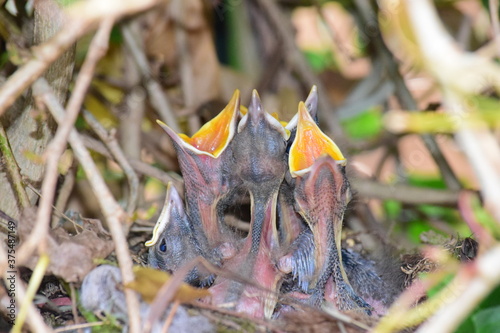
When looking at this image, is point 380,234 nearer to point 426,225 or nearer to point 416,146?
point 426,225

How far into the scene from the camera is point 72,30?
2.21ft

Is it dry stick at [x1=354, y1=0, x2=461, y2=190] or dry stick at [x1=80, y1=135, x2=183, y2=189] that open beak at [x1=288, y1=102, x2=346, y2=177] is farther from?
dry stick at [x1=354, y1=0, x2=461, y2=190]

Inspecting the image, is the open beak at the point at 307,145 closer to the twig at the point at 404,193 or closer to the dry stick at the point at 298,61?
the twig at the point at 404,193

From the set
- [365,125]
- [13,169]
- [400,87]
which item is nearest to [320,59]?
[365,125]

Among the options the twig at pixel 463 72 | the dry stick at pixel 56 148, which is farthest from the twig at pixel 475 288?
the dry stick at pixel 56 148

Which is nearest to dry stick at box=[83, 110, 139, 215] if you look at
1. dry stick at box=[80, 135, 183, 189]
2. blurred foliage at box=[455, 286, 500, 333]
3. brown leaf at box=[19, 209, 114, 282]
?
dry stick at box=[80, 135, 183, 189]

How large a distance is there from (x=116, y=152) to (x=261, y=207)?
362 millimetres

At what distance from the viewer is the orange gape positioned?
1055mm

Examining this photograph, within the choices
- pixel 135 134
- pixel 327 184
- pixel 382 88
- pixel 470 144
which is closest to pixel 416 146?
pixel 382 88

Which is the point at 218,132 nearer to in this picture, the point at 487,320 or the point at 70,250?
the point at 70,250

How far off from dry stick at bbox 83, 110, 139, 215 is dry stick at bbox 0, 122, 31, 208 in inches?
10.1

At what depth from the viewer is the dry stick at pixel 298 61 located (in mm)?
1900

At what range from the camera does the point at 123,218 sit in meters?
0.77

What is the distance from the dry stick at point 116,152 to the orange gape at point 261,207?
0.66 ft
